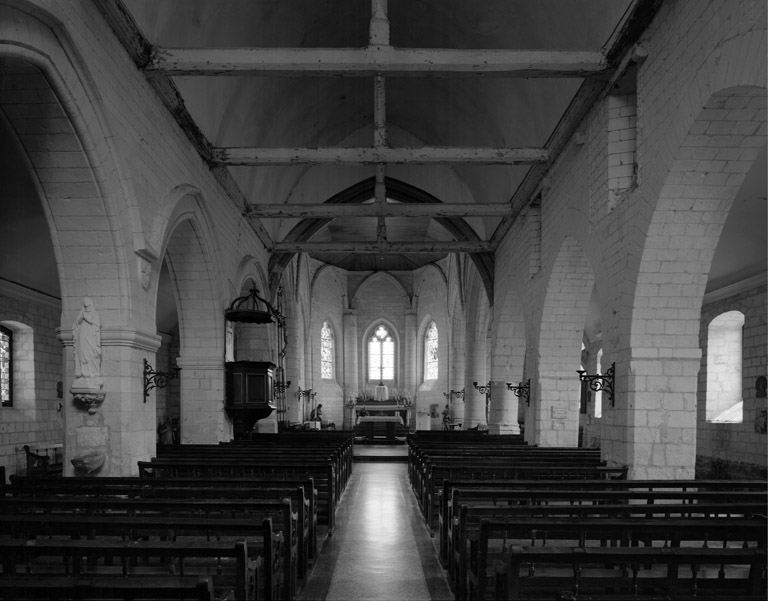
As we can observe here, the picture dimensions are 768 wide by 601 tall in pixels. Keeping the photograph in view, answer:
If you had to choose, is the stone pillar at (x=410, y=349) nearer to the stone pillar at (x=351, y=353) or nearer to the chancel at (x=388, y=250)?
the stone pillar at (x=351, y=353)

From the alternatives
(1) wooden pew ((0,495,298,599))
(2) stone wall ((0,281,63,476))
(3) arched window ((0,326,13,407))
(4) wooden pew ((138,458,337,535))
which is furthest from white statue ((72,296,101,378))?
(3) arched window ((0,326,13,407))

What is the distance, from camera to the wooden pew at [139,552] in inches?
134

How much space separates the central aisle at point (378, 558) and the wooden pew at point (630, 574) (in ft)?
4.96

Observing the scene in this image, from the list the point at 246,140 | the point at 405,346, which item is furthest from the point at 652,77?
the point at 405,346

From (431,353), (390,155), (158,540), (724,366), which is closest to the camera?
(158,540)

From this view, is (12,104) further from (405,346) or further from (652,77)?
(405,346)

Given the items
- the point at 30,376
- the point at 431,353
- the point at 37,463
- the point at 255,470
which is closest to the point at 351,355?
the point at 431,353

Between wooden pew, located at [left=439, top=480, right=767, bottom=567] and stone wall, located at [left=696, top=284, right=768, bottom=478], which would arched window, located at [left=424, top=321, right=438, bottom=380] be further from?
wooden pew, located at [left=439, top=480, right=767, bottom=567]

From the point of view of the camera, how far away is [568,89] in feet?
33.8

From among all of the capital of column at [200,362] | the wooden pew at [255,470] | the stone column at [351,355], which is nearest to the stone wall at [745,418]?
the wooden pew at [255,470]

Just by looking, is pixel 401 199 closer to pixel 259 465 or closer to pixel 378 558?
pixel 259 465

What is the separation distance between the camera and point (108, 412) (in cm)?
787

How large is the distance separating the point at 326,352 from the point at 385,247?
14.8 m

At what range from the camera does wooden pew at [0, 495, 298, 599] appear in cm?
408
